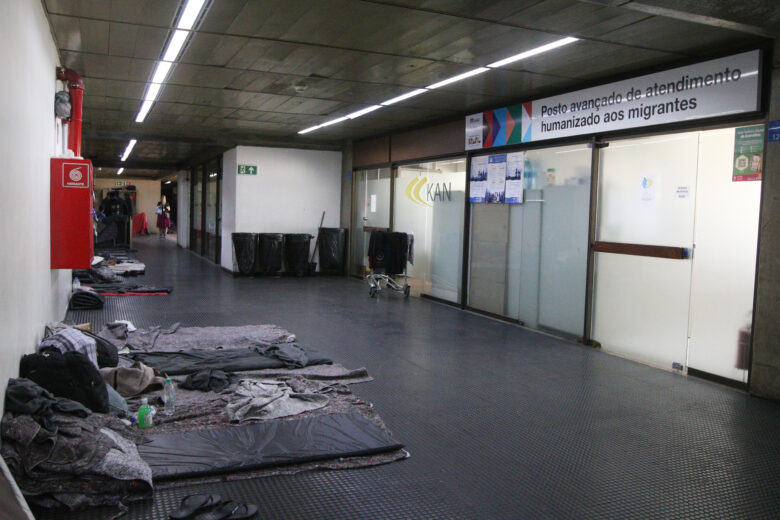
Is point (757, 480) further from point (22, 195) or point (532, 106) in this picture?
point (532, 106)

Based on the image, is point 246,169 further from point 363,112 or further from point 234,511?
point 234,511

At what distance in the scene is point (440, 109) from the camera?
26.5 feet

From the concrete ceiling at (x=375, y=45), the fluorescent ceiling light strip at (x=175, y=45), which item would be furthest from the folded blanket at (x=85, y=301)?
the fluorescent ceiling light strip at (x=175, y=45)

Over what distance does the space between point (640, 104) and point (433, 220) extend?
399 centimetres

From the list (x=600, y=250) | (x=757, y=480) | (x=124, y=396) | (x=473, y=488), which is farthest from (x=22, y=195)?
(x=600, y=250)

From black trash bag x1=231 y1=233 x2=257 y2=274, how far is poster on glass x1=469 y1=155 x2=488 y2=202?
15.9ft

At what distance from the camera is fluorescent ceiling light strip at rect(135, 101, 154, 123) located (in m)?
8.45

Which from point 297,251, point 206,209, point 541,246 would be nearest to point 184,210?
point 206,209

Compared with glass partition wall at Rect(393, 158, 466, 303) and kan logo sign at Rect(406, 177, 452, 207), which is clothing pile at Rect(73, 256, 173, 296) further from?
kan logo sign at Rect(406, 177, 452, 207)

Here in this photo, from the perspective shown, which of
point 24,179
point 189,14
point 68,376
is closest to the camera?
point 68,376

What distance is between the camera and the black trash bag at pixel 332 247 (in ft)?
38.8

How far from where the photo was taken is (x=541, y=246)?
694 centimetres

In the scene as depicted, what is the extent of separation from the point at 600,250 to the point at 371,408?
3.25 m

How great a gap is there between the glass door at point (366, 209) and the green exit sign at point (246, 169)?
1.91m
